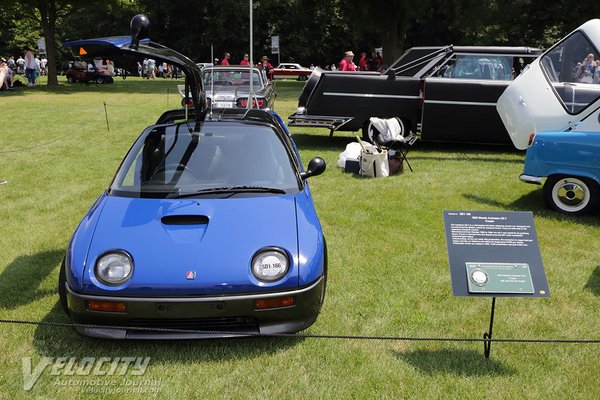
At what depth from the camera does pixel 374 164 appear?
8.20 meters

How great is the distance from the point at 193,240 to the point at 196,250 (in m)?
0.12

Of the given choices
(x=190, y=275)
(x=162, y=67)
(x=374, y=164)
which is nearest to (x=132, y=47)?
(x=190, y=275)

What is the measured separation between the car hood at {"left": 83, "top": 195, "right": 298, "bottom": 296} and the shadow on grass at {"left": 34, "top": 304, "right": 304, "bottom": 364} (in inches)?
19.0

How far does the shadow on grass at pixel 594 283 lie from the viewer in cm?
448

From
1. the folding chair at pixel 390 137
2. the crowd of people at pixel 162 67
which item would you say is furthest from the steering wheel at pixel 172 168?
the folding chair at pixel 390 137

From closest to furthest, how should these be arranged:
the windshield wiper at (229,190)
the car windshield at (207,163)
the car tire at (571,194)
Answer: the windshield wiper at (229,190) → the car windshield at (207,163) → the car tire at (571,194)

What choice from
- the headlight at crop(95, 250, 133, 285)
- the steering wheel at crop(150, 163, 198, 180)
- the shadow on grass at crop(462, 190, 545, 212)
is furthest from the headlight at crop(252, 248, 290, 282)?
the shadow on grass at crop(462, 190, 545, 212)

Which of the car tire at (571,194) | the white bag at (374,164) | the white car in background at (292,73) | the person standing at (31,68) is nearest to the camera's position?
the car tire at (571,194)

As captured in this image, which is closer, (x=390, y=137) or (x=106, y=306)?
(x=106, y=306)

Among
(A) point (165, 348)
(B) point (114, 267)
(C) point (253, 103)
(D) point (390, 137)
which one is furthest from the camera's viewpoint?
(C) point (253, 103)

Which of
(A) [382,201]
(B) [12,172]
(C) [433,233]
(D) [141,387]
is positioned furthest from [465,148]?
(D) [141,387]

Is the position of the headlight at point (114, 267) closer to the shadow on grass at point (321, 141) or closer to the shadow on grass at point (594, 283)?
the shadow on grass at point (594, 283)

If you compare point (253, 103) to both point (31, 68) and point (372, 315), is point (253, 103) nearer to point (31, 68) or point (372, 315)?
point (372, 315)

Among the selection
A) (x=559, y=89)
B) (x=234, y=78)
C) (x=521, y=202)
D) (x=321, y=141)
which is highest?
(x=234, y=78)
